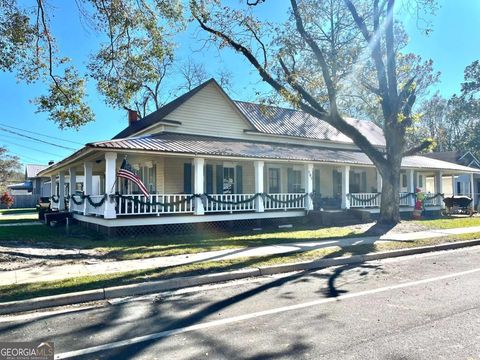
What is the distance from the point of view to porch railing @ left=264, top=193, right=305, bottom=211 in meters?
18.4

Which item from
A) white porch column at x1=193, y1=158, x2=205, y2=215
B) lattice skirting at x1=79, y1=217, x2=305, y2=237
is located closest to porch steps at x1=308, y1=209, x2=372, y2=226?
lattice skirting at x1=79, y1=217, x2=305, y2=237

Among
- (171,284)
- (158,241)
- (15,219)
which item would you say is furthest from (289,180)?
(15,219)

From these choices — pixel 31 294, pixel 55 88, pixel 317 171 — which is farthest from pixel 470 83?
pixel 31 294

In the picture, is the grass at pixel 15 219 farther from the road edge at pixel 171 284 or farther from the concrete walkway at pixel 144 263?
the road edge at pixel 171 284

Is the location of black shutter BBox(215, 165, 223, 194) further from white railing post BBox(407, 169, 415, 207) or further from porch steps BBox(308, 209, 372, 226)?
white railing post BBox(407, 169, 415, 207)

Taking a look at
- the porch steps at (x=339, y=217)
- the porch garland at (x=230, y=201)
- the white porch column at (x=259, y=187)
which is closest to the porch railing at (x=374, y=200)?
the porch steps at (x=339, y=217)

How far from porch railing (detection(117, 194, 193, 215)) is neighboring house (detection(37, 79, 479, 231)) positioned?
0.13ft

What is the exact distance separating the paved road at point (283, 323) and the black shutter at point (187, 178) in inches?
456

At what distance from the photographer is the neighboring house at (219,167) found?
15250 mm

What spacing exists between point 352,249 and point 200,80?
113 ft

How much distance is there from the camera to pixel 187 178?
18969 mm

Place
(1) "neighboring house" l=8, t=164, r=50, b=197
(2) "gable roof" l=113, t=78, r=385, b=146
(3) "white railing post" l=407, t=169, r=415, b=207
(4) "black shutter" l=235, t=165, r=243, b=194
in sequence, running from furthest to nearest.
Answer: (1) "neighboring house" l=8, t=164, r=50, b=197, (3) "white railing post" l=407, t=169, r=415, b=207, (2) "gable roof" l=113, t=78, r=385, b=146, (4) "black shutter" l=235, t=165, r=243, b=194
